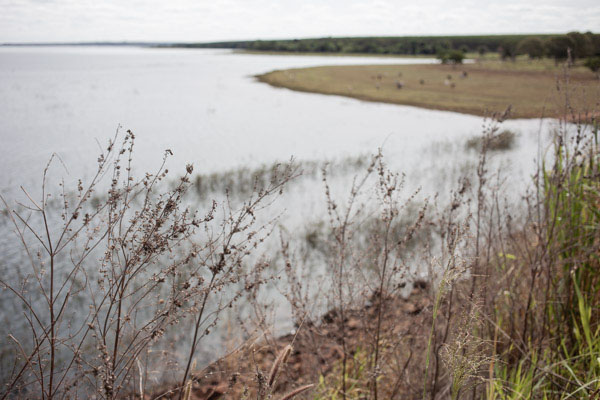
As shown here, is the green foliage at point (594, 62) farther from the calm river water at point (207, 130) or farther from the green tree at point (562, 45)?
the calm river water at point (207, 130)

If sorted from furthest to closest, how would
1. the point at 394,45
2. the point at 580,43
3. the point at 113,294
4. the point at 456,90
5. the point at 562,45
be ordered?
the point at 394,45
the point at 456,90
the point at 562,45
the point at 580,43
the point at 113,294

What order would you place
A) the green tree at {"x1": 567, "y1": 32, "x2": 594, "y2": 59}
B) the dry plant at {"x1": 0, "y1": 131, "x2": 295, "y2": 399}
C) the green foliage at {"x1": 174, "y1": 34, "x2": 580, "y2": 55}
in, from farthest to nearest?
the green foliage at {"x1": 174, "y1": 34, "x2": 580, "y2": 55} < the green tree at {"x1": 567, "y1": 32, "x2": 594, "y2": 59} < the dry plant at {"x1": 0, "y1": 131, "x2": 295, "y2": 399}

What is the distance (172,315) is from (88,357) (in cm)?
460

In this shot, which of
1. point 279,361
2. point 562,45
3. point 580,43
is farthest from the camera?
point 562,45

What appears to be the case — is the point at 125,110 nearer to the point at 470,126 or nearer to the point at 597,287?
the point at 470,126

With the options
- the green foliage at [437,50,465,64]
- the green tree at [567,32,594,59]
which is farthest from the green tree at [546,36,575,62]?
the green foliage at [437,50,465,64]

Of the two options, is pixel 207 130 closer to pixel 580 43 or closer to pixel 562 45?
pixel 562 45

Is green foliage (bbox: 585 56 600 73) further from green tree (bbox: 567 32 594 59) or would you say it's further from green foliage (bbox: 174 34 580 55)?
green foliage (bbox: 174 34 580 55)

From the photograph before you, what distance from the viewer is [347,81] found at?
48.5 m

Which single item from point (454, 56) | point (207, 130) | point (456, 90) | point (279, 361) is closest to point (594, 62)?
point (279, 361)

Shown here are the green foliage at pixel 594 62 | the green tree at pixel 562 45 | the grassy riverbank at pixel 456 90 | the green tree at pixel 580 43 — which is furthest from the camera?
the grassy riverbank at pixel 456 90

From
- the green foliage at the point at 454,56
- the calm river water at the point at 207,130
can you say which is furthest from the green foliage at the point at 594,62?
Answer: the green foliage at the point at 454,56

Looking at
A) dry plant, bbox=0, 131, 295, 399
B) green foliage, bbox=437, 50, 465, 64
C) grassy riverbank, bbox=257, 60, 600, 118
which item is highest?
green foliage, bbox=437, 50, 465, 64

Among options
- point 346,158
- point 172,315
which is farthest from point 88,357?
point 346,158
